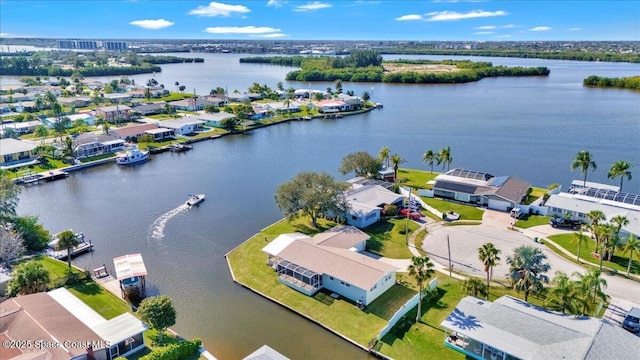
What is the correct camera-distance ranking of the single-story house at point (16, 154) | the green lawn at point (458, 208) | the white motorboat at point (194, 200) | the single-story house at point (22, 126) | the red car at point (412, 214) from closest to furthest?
the red car at point (412, 214) → the green lawn at point (458, 208) → the white motorboat at point (194, 200) → the single-story house at point (16, 154) → the single-story house at point (22, 126)

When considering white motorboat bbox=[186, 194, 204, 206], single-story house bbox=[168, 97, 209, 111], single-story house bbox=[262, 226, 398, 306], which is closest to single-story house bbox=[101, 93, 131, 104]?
single-story house bbox=[168, 97, 209, 111]

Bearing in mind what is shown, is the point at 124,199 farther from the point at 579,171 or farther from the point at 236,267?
the point at 579,171

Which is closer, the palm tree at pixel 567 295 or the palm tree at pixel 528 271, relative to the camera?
the palm tree at pixel 567 295

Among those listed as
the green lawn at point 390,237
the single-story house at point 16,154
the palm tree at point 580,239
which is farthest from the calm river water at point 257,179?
the palm tree at point 580,239

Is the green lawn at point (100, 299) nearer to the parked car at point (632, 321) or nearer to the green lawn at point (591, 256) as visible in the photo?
the parked car at point (632, 321)

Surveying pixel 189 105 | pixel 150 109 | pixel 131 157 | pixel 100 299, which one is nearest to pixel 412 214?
pixel 100 299

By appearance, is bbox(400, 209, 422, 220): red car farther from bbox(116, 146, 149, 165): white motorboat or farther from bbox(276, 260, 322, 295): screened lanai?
bbox(116, 146, 149, 165): white motorboat

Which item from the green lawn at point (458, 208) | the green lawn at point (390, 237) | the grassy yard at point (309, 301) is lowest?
the grassy yard at point (309, 301)
